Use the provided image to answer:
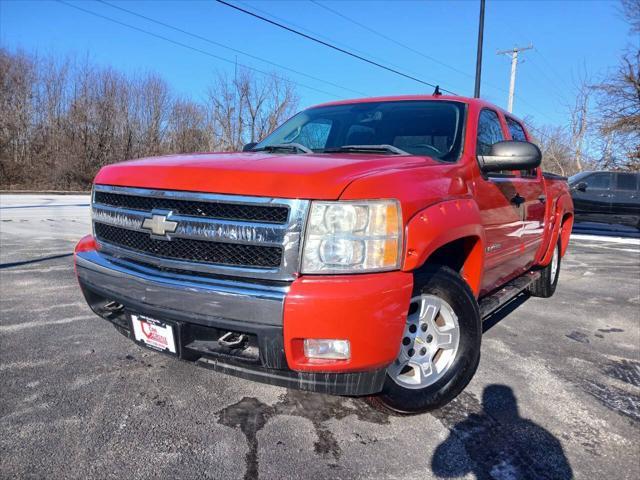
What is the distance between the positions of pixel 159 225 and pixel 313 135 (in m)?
1.75

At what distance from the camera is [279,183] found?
206cm

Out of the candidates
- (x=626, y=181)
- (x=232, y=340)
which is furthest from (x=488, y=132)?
(x=626, y=181)

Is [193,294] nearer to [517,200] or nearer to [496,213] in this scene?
[496,213]

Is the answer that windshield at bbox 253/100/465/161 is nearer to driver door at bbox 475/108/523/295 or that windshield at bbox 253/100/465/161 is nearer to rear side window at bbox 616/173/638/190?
driver door at bbox 475/108/523/295

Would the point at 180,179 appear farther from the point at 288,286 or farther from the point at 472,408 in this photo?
the point at 472,408

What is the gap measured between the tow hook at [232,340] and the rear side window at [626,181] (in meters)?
14.8

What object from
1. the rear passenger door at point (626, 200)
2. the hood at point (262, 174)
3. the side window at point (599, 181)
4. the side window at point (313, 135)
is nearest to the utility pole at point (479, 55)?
the side window at point (599, 181)

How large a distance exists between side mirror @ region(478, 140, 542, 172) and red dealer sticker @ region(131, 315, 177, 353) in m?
2.21

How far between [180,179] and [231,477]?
141cm

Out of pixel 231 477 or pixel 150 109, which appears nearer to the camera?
pixel 231 477

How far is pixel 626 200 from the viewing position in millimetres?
13531

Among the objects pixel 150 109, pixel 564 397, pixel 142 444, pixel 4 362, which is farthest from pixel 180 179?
pixel 150 109

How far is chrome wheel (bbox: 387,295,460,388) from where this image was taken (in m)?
2.49

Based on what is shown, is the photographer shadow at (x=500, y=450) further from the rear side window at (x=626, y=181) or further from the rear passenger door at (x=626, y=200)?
the rear side window at (x=626, y=181)
